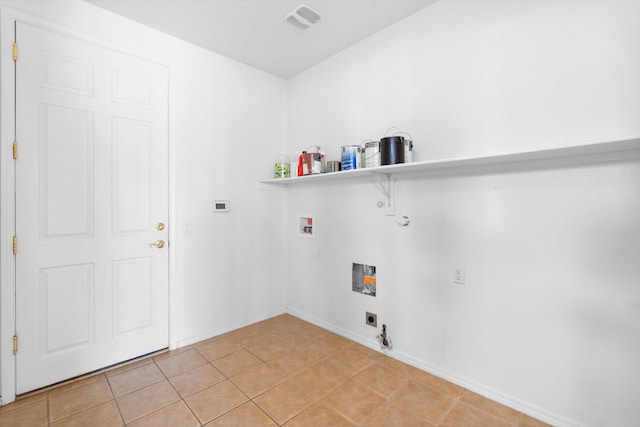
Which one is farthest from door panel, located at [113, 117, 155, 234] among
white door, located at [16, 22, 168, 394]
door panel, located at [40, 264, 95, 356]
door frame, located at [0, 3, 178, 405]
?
door frame, located at [0, 3, 178, 405]

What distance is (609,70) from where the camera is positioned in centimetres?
145

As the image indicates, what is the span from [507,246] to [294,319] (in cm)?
224

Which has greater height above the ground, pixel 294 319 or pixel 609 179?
pixel 609 179

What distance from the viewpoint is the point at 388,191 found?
2352 mm

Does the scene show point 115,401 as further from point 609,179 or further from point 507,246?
point 609,179

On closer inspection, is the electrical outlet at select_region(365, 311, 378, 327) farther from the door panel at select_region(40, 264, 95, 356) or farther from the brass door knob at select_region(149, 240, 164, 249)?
the door panel at select_region(40, 264, 95, 356)

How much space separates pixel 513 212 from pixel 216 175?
249cm

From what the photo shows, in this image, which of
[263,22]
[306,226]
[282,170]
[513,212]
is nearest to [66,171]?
[282,170]

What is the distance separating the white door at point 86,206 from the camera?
6.22 ft

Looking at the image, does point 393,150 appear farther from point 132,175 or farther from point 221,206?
point 132,175

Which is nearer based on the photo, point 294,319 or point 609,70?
point 609,70

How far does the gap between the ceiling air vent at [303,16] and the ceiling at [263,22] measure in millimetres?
33

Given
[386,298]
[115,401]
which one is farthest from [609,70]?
[115,401]

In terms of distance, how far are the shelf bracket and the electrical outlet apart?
2.95 feet
